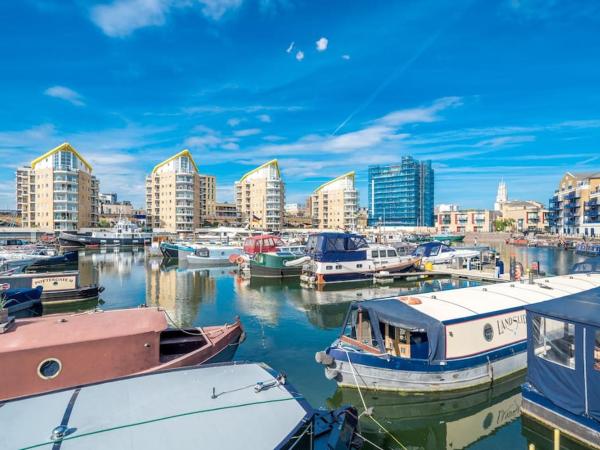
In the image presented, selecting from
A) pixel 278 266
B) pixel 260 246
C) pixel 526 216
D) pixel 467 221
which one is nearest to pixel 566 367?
pixel 278 266

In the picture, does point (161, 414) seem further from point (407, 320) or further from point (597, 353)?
point (597, 353)

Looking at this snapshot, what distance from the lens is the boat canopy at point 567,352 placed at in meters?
8.36

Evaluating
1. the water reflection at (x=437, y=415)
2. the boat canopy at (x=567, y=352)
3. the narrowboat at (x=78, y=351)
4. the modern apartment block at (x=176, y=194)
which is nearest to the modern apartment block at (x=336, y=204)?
the modern apartment block at (x=176, y=194)

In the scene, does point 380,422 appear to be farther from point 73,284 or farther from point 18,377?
point 73,284

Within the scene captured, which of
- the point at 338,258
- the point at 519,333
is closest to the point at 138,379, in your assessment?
the point at 519,333

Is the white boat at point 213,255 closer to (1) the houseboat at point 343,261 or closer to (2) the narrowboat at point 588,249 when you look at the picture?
(1) the houseboat at point 343,261

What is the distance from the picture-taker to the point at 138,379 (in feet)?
22.8

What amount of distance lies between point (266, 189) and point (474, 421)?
117933 mm

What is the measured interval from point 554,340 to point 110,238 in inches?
3562

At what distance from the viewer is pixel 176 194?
113 m

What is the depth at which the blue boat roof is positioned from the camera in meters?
8.55

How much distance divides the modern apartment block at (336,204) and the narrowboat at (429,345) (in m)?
123

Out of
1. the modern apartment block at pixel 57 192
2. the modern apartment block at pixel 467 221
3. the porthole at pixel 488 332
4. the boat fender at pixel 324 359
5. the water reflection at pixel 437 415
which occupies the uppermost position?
the modern apartment block at pixel 57 192

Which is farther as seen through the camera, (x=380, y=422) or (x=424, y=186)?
(x=424, y=186)
